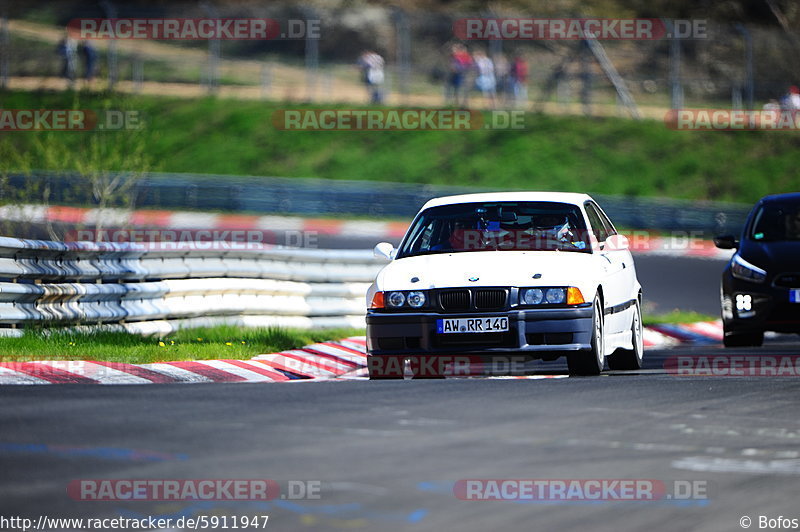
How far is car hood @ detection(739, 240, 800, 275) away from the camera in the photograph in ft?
49.7

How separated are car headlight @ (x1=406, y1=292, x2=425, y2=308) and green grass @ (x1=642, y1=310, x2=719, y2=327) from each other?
8180mm

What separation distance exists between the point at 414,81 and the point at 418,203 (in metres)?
10.9

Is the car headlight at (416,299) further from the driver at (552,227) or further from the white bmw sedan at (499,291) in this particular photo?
the driver at (552,227)

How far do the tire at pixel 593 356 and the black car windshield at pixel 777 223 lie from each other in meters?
4.71

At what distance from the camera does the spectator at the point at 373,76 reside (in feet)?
139

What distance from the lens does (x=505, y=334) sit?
11.2 meters

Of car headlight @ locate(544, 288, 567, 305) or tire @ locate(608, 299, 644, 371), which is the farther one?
tire @ locate(608, 299, 644, 371)

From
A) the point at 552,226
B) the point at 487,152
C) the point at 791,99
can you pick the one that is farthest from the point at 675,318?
the point at 791,99

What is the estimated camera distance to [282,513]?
19.8ft

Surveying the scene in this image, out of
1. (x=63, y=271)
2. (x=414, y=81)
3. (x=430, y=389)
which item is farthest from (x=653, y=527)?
(x=414, y=81)

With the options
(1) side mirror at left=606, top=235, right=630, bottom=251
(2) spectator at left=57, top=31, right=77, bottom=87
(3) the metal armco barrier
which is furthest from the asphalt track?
(2) spectator at left=57, top=31, right=77, bottom=87

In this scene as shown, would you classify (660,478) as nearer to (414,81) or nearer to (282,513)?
(282,513)

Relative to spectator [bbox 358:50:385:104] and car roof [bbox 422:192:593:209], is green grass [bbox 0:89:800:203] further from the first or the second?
car roof [bbox 422:192:593:209]

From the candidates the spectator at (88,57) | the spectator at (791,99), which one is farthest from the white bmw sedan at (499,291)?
the spectator at (88,57)
